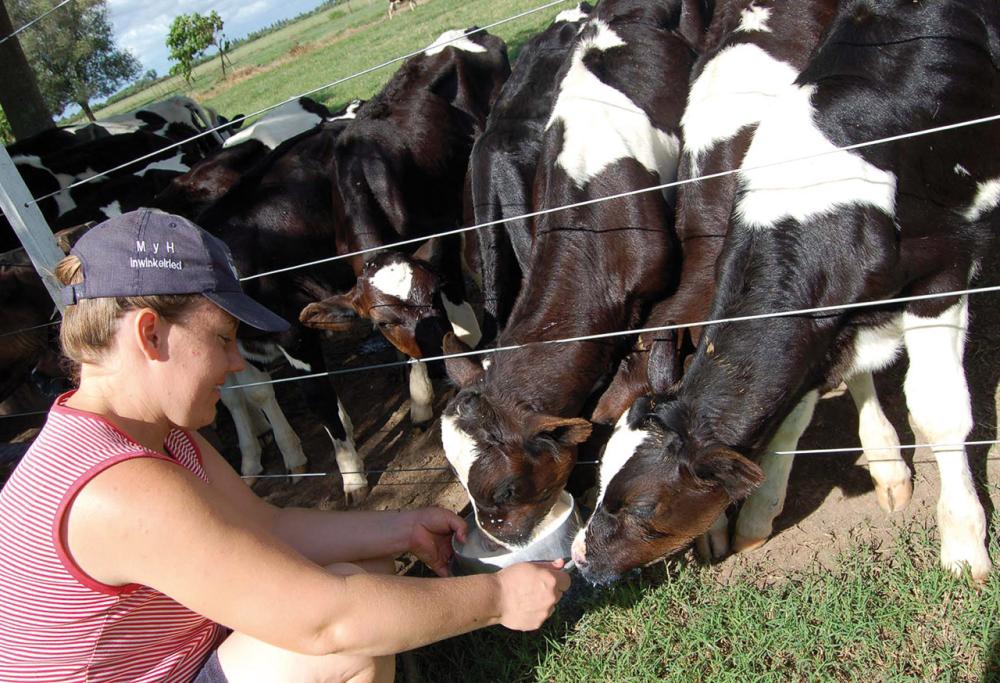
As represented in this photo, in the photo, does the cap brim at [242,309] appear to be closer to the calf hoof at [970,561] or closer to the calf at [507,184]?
the calf at [507,184]

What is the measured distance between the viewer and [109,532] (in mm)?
1940

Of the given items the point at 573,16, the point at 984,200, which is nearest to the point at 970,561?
the point at 984,200

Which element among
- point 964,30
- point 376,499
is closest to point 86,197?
point 376,499

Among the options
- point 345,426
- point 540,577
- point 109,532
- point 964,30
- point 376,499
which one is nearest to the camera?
point 109,532

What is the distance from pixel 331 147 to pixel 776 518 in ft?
14.4

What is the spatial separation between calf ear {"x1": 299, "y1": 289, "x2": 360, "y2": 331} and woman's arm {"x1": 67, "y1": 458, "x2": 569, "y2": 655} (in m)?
3.01

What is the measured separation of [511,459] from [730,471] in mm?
983

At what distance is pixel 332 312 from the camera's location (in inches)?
201

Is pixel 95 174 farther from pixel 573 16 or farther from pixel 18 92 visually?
pixel 573 16

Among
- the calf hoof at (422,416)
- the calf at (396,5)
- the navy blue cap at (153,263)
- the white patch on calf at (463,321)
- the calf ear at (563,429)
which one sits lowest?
the calf hoof at (422,416)

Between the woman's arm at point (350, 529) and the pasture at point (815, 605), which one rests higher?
the woman's arm at point (350, 529)

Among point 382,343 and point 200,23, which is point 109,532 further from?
point 200,23

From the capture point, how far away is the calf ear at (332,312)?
509cm

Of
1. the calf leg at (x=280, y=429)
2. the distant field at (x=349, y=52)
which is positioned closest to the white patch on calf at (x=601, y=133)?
the calf leg at (x=280, y=429)
